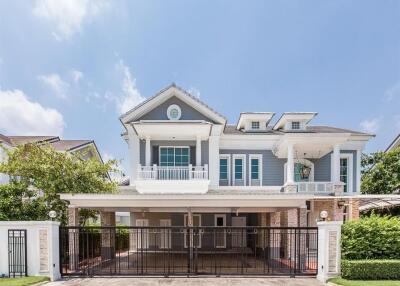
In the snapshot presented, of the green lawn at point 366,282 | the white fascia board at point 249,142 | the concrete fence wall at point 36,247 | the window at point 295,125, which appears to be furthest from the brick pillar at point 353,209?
the concrete fence wall at point 36,247

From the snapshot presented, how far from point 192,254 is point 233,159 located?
7998mm

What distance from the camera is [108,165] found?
14344mm

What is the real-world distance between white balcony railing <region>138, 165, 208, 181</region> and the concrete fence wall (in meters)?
6.21

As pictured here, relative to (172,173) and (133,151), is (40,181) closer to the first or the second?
(133,151)

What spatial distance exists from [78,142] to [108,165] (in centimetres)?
1143

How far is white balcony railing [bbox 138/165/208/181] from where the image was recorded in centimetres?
1592

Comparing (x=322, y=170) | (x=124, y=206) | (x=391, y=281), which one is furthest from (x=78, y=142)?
(x=391, y=281)

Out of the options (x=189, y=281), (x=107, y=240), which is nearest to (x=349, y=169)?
(x=189, y=281)

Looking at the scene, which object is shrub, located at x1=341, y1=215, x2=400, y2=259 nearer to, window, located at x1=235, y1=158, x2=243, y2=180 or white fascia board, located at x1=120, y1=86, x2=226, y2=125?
window, located at x1=235, y1=158, x2=243, y2=180

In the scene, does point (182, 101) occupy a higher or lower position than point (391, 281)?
higher

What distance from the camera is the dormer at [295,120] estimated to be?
60.3ft

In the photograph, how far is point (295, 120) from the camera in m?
18.6

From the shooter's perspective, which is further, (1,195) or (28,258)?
(1,195)

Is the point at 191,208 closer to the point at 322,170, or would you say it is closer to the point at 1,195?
the point at 1,195
